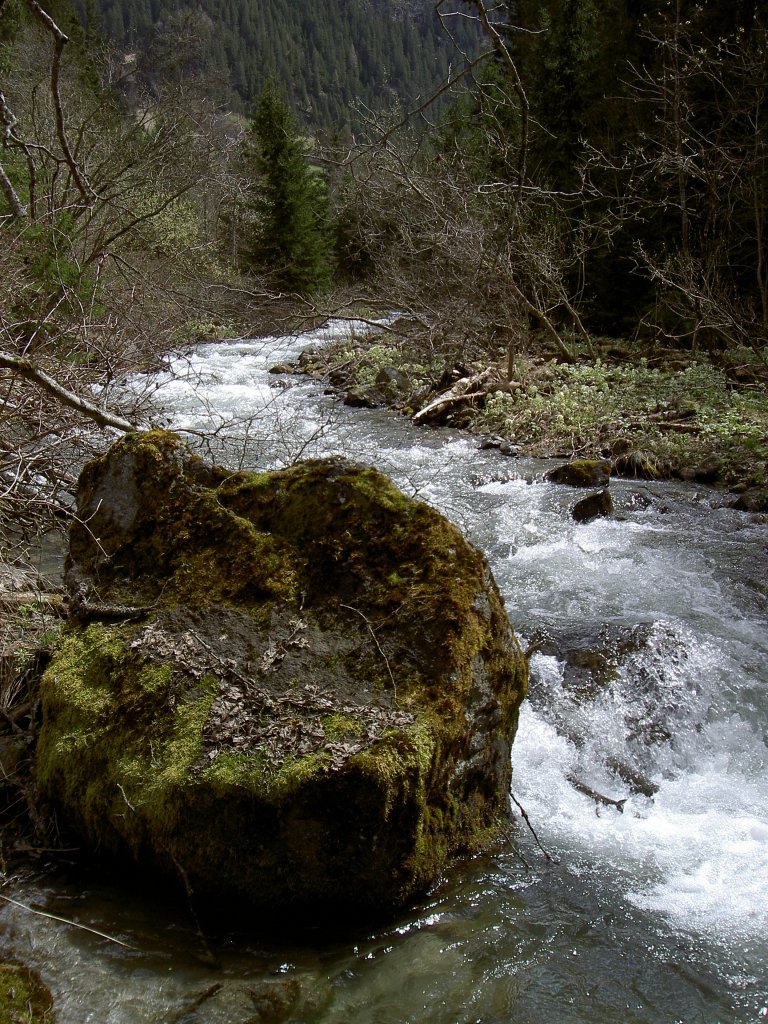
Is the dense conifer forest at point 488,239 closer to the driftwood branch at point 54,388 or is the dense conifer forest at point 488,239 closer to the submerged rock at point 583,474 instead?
the driftwood branch at point 54,388

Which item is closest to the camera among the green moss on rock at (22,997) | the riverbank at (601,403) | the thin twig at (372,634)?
the green moss on rock at (22,997)

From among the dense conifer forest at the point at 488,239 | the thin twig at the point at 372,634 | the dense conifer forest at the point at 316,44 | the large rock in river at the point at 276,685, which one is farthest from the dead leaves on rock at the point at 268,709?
the dense conifer forest at the point at 316,44

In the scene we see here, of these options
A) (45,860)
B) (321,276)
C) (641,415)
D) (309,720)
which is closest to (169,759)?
(309,720)

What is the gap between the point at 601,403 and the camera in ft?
39.7

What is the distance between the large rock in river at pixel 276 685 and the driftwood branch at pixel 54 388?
1.05 metres

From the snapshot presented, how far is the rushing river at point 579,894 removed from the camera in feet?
8.16

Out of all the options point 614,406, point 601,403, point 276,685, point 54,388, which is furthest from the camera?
point 601,403

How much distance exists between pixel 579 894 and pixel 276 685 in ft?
5.16

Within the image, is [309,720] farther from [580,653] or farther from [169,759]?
[580,653]

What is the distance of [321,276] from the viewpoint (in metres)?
28.4

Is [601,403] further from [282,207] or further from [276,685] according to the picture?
[282,207]

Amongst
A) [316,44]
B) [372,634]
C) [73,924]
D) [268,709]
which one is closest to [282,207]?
[372,634]

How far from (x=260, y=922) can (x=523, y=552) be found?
5019 mm

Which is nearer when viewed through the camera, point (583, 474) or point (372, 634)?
point (372, 634)
